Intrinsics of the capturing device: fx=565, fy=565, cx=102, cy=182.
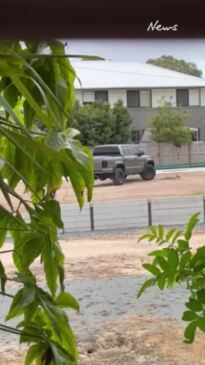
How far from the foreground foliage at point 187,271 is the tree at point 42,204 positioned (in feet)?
0.37

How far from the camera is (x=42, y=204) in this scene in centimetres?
50

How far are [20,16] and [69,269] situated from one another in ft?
11.3

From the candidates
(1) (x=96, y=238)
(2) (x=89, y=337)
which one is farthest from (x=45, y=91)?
(1) (x=96, y=238)

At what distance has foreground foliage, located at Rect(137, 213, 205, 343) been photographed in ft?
1.73

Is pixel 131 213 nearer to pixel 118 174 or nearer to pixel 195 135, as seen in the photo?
pixel 118 174

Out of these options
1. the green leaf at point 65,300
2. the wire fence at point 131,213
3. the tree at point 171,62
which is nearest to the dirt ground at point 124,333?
the tree at point 171,62

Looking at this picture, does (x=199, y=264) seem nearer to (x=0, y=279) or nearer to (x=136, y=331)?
(x=0, y=279)

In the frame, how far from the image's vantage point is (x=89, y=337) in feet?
8.09

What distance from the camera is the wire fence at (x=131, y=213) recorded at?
4.82 meters

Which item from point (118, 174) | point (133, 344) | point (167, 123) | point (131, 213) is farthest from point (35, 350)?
point (167, 123)

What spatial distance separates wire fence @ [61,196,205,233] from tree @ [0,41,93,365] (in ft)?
13.3

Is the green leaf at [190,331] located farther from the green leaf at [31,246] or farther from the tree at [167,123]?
the tree at [167,123]

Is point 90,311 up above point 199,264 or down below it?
below

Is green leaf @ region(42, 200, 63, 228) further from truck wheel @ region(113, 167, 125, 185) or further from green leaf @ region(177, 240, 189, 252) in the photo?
truck wheel @ region(113, 167, 125, 185)
